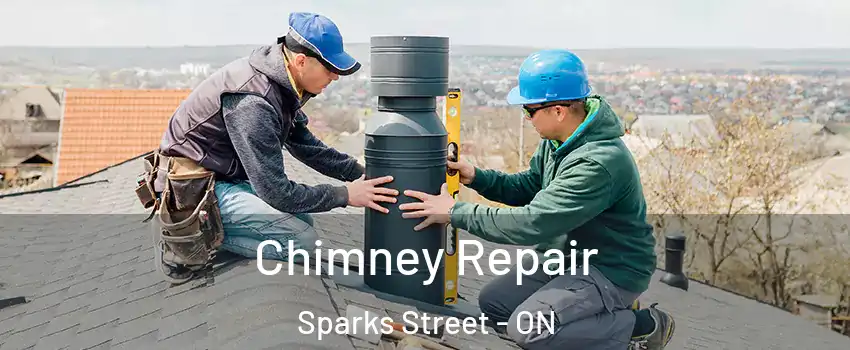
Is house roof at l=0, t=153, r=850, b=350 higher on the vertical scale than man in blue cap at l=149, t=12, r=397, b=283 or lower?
lower

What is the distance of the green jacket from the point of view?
4129 mm

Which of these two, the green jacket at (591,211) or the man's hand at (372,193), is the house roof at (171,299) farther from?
the green jacket at (591,211)

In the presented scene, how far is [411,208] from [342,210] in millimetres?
3501

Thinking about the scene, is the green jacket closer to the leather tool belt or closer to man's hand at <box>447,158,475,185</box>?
man's hand at <box>447,158,475,185</box>

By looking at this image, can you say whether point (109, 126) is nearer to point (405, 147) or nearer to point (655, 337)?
point (405, 147)

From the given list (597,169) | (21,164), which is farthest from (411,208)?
(21,164)

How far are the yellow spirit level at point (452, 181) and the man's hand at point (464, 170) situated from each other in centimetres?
3

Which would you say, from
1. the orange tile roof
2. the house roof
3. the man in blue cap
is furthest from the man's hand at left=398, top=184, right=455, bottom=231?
the orange tile roof

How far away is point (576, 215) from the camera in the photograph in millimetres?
4125

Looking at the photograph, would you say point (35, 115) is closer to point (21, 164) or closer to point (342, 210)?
point (21, 164)

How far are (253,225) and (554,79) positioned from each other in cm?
185

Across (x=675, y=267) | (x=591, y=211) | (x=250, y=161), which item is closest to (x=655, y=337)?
(x=591, y=211)

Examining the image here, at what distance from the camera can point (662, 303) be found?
821 centimetres

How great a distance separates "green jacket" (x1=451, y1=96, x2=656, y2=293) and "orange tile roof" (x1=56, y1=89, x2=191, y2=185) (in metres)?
16.0
